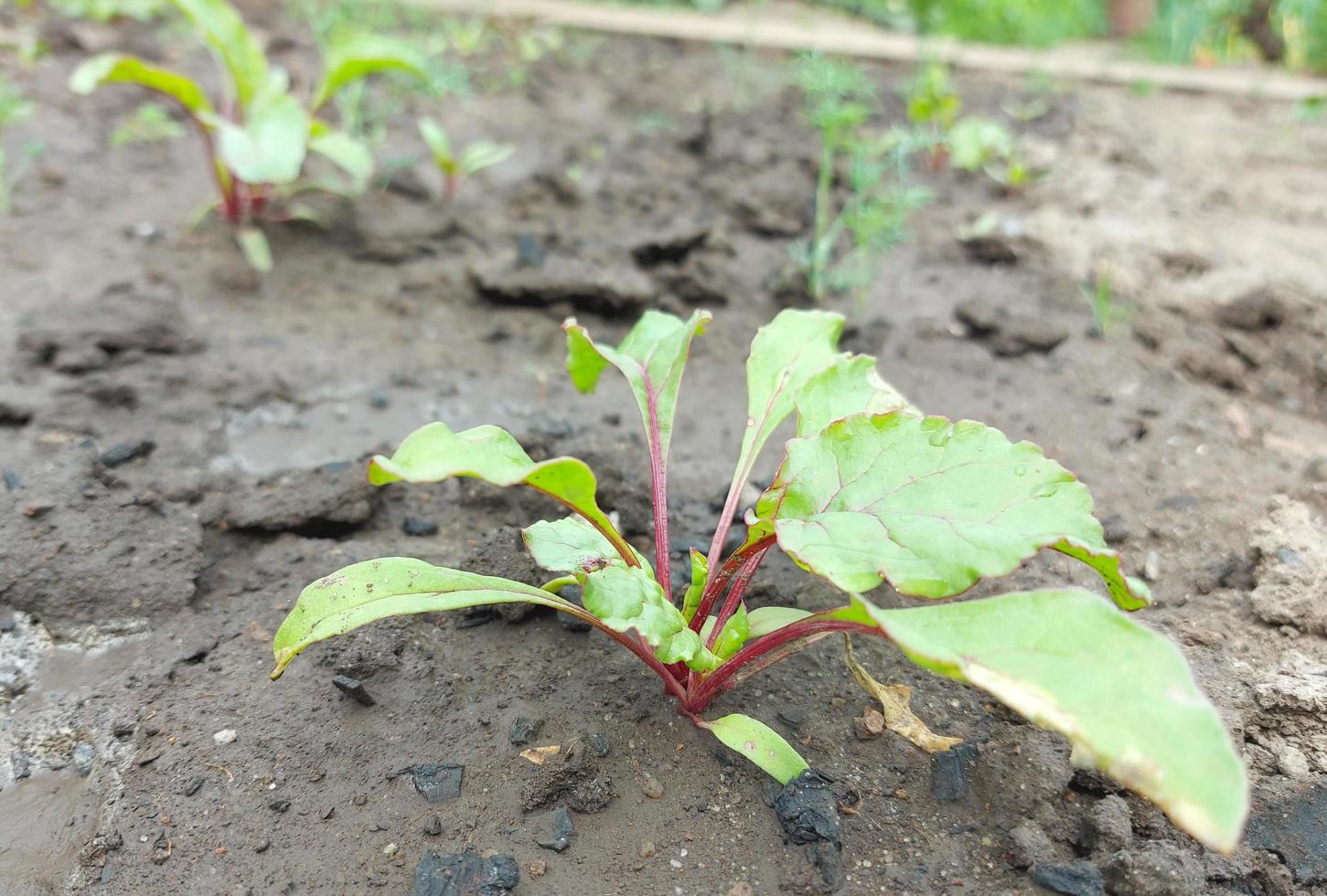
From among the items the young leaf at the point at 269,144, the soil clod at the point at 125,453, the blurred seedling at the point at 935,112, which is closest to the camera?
the soil clod at the point at 125,453

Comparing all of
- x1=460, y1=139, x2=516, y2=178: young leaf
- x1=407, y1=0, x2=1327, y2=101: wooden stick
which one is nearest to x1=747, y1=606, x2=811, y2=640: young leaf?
x1=460, y1=139, x2=516, y2=178: young leaf

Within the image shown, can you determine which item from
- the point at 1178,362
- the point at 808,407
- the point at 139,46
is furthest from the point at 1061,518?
the point at 139,46

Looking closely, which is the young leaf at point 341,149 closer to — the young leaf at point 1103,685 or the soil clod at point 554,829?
the soil clod at point 554,829

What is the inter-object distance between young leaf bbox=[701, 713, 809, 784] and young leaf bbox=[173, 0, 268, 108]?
2.55 meters

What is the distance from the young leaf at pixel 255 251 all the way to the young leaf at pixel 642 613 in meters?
2.01

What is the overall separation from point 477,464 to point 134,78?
2.16m

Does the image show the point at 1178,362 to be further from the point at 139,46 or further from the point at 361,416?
the point at 139,46

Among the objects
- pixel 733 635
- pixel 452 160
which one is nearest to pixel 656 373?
A: pixel 733 635

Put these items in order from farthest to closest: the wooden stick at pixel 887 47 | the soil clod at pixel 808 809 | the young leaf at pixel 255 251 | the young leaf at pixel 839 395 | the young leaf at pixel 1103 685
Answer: the wooden stick at pixel 887 47 → the young leaf at pixel 255 251 → the young leaf at pixel 839 395 → the soil clod at pixel 808 809 → the young leaf at pixel 1103 685

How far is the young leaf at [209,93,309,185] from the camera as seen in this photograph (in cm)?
239

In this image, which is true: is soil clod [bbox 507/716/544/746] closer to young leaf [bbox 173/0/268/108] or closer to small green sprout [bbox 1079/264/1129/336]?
small green sprout [bbox 1079/264/1129/336]

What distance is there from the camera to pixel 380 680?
58.3 inches

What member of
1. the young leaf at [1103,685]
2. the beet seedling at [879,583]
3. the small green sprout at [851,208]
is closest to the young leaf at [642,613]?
the beet seedling at [879,583]

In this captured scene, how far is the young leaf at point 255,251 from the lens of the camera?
2.76m
